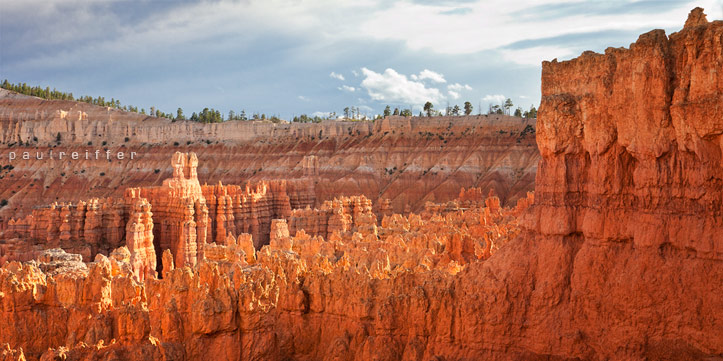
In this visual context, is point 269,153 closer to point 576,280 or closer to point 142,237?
point 142,237

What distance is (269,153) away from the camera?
90.4 m

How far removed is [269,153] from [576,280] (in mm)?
83071

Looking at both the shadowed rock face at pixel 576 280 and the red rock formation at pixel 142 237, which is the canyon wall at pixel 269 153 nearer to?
the red rock formation at pixel 142 237

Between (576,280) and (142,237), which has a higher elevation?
(576,280)

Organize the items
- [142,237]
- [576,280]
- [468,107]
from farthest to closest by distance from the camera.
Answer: [468,107]
[142,237]
[576,280]

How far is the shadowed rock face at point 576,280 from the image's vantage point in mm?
8320

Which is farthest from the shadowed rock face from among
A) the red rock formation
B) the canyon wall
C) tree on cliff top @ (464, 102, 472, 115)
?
tree on cliff top @ (464, 102, 472, 115)

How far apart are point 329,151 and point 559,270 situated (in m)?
77.5

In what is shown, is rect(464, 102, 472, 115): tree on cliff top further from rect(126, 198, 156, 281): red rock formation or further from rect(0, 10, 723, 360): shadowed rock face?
rect(0, 10, 723, 360): shadowed rock face

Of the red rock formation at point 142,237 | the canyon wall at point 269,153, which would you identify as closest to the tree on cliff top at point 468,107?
the canyon wall at point 269,153

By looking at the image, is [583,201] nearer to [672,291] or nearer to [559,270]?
[559,270]

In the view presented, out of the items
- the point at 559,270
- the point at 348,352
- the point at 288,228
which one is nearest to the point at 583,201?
the point at 559,270

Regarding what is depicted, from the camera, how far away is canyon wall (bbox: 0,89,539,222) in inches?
2753

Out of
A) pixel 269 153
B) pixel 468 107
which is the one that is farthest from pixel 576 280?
pixel 468 107
